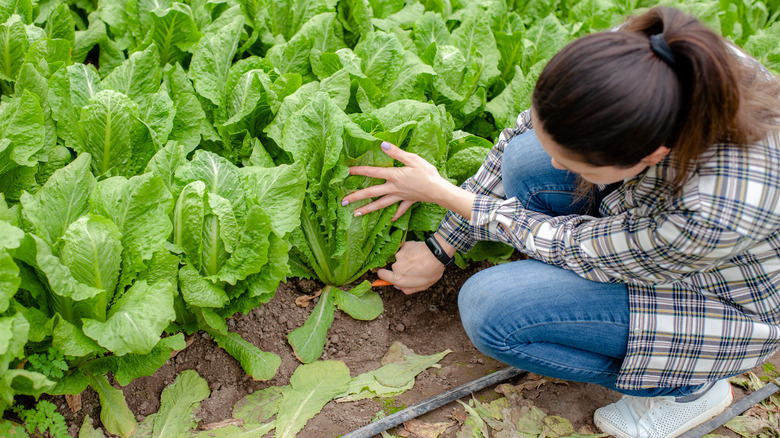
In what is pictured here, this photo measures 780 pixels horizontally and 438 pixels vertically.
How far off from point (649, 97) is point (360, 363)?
1.59m

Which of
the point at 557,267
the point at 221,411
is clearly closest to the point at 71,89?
the point at 221,411

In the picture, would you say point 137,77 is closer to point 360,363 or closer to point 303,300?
point 303,300

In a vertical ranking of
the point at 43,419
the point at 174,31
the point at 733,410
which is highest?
the point at 174,31

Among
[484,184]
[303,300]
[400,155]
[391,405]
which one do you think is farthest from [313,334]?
[484,184]

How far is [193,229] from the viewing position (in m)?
2.10

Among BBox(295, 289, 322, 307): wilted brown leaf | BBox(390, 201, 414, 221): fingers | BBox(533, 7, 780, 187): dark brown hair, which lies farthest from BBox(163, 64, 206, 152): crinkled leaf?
BBox(533, 7, 780, 187): dark brown hair

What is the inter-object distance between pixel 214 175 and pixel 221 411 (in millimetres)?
861

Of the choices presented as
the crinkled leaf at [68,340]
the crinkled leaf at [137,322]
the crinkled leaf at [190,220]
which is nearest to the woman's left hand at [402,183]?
the crinkled leaf at [190,220]

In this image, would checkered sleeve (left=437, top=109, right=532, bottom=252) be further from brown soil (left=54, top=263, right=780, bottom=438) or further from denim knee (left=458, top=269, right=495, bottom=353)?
brown soil (left=54, top=263, right=780, bottom=438)

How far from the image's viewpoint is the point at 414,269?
8.43ft

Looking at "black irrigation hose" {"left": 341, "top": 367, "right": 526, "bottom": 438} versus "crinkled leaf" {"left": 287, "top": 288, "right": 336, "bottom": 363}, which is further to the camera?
"crinkled leaf" {"left": 287, "top": 288, "right": 336, "bottom": 363}

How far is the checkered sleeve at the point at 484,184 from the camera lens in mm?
2430

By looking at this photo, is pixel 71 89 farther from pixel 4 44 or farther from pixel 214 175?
pixel 214 175

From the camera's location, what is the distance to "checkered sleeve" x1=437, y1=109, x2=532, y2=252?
2.43 metres
